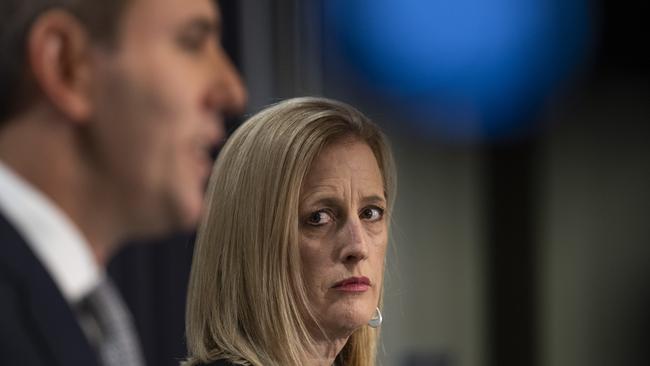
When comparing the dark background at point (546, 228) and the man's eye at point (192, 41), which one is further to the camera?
the dark background at point (546, 228)

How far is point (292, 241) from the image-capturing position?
59.2 inches

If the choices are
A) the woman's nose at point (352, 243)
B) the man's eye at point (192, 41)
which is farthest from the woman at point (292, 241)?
the man's eye at point (192, 41)

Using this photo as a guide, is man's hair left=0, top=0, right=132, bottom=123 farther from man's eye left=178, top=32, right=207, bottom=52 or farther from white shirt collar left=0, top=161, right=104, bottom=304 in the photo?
man's eye left=178, top=32, right=207, bottom=52

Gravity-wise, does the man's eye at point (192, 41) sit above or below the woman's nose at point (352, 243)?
above

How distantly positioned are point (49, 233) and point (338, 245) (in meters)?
0.66

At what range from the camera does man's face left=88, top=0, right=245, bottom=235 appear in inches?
85.8

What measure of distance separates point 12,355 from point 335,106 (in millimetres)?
604

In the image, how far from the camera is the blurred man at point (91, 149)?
196 cm

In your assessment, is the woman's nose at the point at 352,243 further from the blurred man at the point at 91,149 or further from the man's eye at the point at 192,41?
the man's eye at the point at 192,41

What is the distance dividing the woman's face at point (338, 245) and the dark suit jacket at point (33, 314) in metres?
0.54

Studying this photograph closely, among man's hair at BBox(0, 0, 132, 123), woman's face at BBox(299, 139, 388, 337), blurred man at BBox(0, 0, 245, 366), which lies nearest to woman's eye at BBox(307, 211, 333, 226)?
woman's face at BBox(299, 139, 388, 337)

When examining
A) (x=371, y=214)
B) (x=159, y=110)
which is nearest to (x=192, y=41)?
(x=159, y=110)

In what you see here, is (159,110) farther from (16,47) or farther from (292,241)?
(292,241)

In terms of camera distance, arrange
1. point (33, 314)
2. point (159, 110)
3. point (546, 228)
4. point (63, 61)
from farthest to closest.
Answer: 1. point (546, 228)
2. point (159, 110)
3. point (63, 61)
4. point (33, 314)
